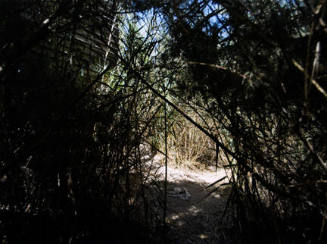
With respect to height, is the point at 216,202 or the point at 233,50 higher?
the point at 233,50

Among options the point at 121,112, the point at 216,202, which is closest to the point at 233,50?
the point at 121,112

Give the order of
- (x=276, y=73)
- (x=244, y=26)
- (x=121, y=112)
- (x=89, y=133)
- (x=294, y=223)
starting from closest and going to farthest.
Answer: (x=276, y=73), (x=244, y=26), (x=294, y=223), (x=89, y=133), (x=121, y=112)

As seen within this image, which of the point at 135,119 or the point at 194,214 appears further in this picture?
the point at 194,214

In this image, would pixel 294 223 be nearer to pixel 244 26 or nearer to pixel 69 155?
pixel 244 26

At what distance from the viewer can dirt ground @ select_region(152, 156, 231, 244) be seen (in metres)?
1.59

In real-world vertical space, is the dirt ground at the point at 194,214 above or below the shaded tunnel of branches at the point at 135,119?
below

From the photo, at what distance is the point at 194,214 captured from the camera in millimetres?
1987

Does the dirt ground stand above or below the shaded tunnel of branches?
below

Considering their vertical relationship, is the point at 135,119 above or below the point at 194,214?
above

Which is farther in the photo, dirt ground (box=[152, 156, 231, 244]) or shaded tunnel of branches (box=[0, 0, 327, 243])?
dirt ground (box=[152, 156, 231, 244])

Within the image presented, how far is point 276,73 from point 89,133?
1.07m

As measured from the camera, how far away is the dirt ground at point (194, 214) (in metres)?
1.59

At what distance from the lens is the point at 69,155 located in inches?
49.2

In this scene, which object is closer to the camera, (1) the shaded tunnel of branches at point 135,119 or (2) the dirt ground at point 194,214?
(1) the shaded tunnel of branches at point 135,119
